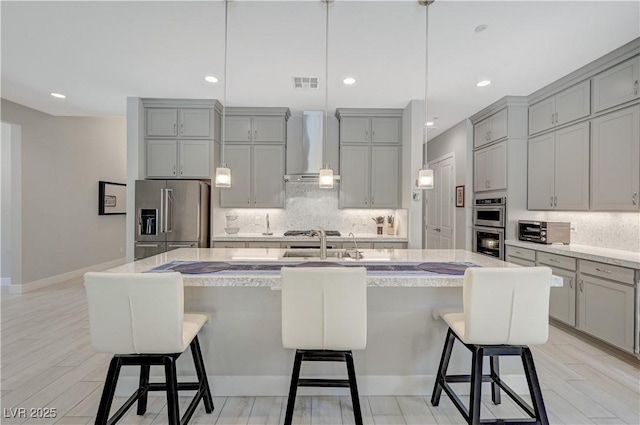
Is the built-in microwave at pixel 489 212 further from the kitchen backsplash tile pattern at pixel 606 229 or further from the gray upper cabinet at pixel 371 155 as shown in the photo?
the gray upper cabinet at pixel 371 155

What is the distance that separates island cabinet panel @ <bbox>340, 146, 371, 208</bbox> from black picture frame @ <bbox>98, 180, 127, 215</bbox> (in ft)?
16.5

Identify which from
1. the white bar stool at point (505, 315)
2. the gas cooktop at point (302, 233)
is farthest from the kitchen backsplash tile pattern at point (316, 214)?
the white bar stool at point (505, 315)

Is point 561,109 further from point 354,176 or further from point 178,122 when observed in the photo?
point 178,122

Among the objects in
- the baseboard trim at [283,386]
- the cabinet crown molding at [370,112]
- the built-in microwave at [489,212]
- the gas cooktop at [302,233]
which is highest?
the cabinet crown molding at [370,112]

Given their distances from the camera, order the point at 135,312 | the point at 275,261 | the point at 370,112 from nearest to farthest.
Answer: the point at 135,312, the point at 275,261, the point at 370,112

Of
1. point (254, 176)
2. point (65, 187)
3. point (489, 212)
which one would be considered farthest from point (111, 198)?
point (489, 212)

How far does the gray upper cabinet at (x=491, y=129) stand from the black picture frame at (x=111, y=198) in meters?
7.17

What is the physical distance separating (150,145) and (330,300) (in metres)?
4.00

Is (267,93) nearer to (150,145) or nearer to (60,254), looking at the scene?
(150,145)

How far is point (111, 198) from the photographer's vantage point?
6602mm

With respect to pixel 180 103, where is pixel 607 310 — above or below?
below

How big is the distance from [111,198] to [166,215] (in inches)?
136

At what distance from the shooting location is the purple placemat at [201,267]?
202cm

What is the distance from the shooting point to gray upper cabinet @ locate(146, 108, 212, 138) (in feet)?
14.4
